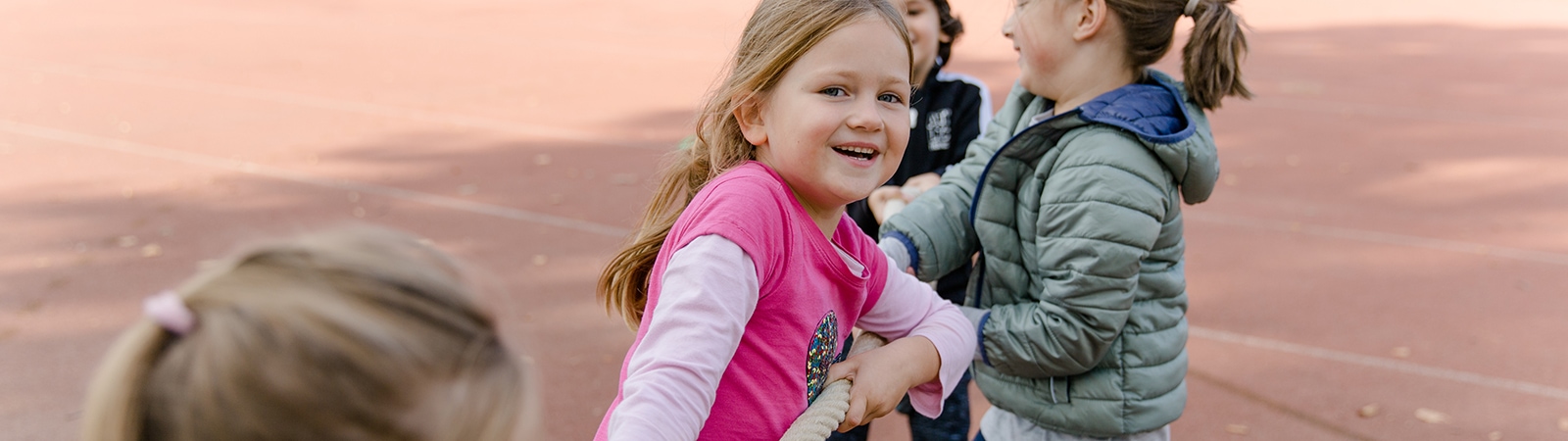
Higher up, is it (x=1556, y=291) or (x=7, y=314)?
(x=7, y=314)

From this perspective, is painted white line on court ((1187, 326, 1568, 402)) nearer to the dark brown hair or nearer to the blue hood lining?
the dark brown hair

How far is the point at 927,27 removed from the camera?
121 inches

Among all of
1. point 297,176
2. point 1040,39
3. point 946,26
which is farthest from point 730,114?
point 297,176

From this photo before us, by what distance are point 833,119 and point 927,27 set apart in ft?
5.22

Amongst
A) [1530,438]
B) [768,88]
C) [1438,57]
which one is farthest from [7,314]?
[1438,57]

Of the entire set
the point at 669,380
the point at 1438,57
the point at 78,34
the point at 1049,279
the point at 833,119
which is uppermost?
the point at 833,119

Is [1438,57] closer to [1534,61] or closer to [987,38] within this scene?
[1534,61]

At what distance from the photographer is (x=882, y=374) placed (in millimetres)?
1642

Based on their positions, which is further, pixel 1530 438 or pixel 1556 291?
pixel 1556 291

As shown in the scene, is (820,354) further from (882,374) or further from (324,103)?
(324,103)

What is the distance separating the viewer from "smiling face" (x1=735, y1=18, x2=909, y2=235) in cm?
158

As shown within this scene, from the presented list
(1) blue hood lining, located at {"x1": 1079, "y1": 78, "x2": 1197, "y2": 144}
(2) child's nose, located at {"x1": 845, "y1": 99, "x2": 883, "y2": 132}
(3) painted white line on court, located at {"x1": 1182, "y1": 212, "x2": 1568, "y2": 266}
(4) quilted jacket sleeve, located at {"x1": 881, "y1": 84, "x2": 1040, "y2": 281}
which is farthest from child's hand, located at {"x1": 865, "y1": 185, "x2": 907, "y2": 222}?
(3) painted white line on court, located at {"x1": 1182, "y1": 212, "x2": 1568, "y2": 266}

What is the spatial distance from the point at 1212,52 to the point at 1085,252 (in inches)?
20.9

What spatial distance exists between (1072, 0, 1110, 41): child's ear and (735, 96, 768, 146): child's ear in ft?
2.60
